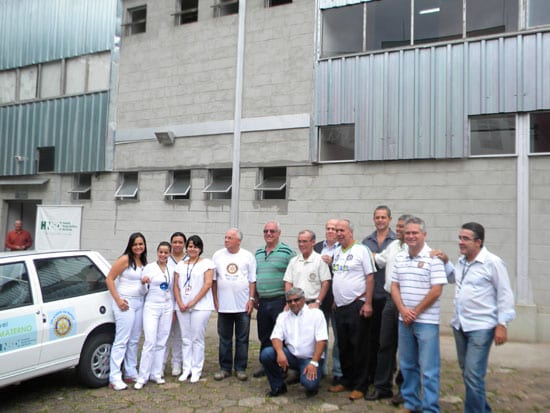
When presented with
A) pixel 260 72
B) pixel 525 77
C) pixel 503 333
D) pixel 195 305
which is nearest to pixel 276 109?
pixel 260 72

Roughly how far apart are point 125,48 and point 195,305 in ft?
30.2

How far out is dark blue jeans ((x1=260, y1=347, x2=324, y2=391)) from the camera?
16.6ft

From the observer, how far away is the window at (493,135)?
8508 mm

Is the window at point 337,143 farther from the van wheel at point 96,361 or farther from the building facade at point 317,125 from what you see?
the van wheel at point 96,361

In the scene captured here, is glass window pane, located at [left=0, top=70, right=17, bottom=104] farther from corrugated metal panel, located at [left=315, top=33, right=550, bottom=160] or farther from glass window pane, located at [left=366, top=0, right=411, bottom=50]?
glass window pane, located at [left=366, top=0, right=411, bottom=50]

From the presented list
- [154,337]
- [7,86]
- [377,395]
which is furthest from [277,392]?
[7,86]

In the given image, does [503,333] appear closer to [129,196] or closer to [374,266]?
[374,266]

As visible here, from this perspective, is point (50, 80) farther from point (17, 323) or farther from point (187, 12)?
point (17, 323)

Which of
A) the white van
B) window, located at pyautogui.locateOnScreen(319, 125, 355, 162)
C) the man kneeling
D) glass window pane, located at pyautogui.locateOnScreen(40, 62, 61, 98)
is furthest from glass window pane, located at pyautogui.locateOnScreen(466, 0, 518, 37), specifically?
glass window pane, located at pyautogui.locateOnScreen(40, 62, 61, 98)

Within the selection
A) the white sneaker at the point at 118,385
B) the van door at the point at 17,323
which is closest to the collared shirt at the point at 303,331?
the white sneaker at the point at 118,385

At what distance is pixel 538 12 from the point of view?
27.7 feet

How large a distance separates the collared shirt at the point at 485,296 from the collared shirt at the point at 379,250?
119cm

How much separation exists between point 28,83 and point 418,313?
13.7m

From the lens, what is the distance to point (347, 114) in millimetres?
9727
